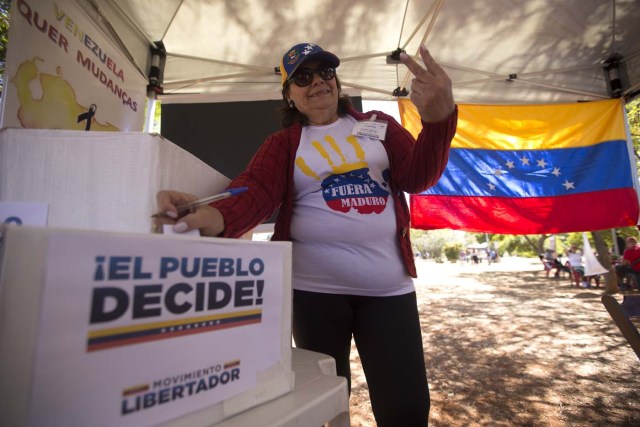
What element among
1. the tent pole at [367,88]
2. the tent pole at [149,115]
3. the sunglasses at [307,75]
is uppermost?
the tent pole at [367,88]

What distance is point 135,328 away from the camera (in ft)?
1.33

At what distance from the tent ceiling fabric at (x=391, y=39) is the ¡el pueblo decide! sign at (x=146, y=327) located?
2254 mm

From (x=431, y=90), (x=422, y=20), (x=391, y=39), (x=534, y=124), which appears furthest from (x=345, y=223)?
(x=534, y=124)

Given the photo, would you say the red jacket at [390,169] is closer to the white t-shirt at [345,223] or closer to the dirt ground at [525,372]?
the white t-shirt at [345,223]

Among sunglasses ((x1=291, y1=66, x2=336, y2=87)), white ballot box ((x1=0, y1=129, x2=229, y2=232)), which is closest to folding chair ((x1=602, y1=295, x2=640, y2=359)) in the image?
sunglasses ((x1=291, y1=66, x2=336, y2=87))

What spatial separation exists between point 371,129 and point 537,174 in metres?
2.75

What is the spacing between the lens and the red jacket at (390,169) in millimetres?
875

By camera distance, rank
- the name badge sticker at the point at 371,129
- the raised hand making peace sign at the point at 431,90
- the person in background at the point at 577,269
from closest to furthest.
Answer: the raised hand making peace sign at the point at 431,90
the name badge sticker at the point at 371,129
the person in background at the point at 577,269

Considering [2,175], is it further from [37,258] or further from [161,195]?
[37,258]

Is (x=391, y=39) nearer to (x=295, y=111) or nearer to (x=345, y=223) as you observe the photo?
(x=295, y=111)

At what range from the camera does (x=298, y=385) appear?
0.63 meters

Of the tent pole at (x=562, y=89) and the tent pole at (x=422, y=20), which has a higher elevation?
the tent pole at (x=422, y=20)

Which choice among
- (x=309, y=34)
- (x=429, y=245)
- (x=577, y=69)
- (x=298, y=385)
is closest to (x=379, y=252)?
(x=298, y=385)

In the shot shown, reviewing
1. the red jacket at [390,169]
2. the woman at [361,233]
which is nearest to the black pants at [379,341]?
the woman at [361,233]
